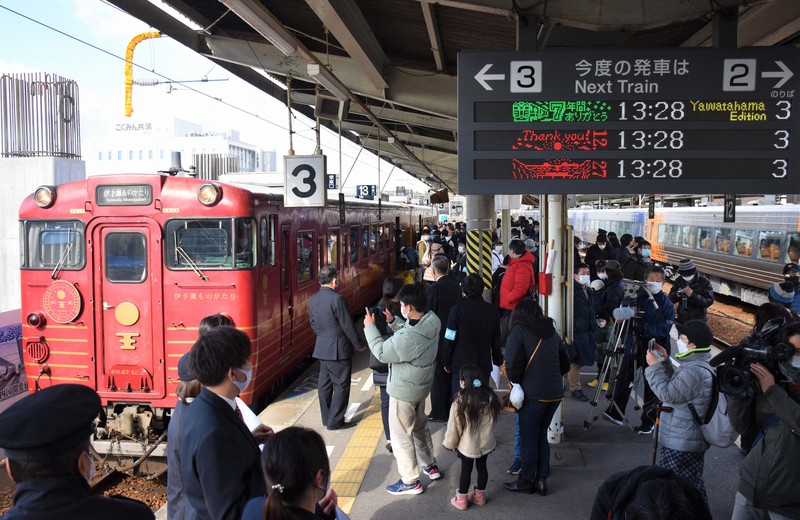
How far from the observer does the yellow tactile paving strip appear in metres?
5.13

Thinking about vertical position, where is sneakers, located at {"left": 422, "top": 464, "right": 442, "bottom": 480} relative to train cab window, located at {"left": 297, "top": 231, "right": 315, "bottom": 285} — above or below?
below

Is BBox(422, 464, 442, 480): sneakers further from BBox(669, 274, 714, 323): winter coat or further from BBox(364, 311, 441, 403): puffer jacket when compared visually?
BBox(669, 274, 714, 323): winter coat

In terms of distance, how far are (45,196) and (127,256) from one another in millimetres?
1072

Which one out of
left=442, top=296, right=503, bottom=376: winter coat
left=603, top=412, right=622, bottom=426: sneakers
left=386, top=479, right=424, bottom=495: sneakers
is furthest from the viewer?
left=603, top=412, right=622, bottom=426: sneakers

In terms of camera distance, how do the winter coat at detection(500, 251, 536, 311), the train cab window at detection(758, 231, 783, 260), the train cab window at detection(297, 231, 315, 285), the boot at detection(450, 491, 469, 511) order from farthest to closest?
the train cab window at detection(758, 231, 783, 260), the train cab window at detection(297, 231, 315, 285), the winter coat at detection(500, 251, 536, 311), the boot at detection(450, 491, 469, 511)

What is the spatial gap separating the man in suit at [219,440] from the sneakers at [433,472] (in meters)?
2.89

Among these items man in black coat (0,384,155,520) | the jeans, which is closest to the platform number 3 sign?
the jeans

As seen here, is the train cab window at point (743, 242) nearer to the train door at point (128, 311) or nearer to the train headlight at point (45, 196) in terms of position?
the train door at point (128, 311)

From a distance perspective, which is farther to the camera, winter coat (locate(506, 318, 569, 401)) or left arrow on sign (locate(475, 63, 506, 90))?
winter coat (locate(506, 318, 569, 401))

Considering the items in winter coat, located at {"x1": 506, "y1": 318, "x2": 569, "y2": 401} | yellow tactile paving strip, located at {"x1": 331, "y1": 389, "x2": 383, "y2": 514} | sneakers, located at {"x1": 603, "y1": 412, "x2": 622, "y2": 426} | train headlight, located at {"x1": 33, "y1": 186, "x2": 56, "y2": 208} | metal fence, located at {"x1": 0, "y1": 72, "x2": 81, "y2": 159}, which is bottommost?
yellow tactile paving strip, located at {"x1": 331, "y1": 389, "x2": 383, "y2": 514}

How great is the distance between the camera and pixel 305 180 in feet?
27.8

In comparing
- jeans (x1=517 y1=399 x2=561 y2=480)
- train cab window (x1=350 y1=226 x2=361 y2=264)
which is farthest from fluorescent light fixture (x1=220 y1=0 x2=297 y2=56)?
train cab window (x1=350 y1=226 x2=361 y2=264)

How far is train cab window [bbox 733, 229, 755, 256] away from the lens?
16828 millimetres

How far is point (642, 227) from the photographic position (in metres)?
26.6
